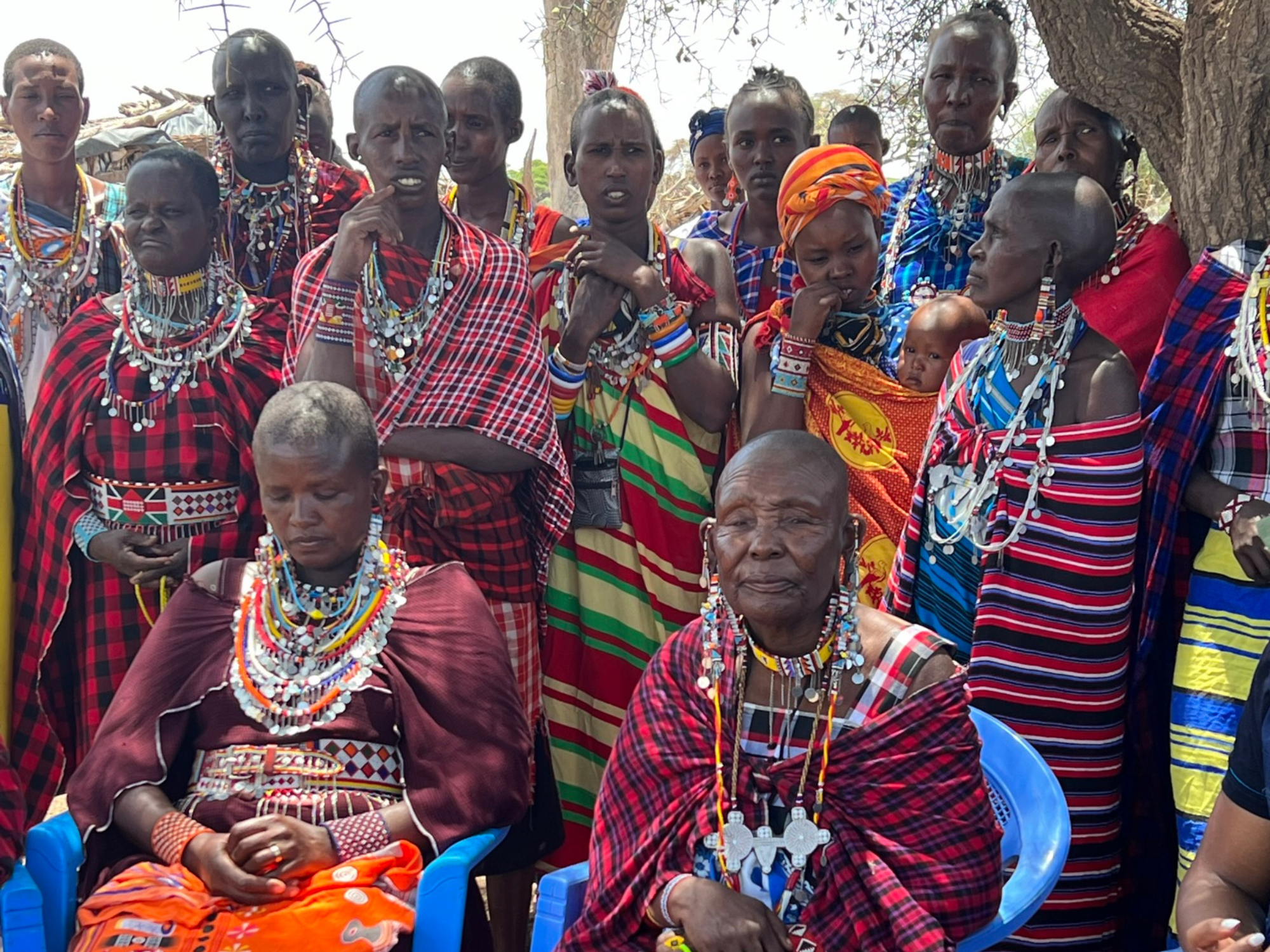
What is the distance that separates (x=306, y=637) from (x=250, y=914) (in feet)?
2.19

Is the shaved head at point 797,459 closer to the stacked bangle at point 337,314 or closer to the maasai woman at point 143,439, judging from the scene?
the stacked bangle at point 337,314

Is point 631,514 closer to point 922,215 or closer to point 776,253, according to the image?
point 776,253

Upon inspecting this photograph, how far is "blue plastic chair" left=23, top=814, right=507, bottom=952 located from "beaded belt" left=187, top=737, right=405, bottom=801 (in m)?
0.26

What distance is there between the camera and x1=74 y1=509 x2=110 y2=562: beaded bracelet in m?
4.26

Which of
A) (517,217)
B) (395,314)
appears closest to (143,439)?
(395,314)

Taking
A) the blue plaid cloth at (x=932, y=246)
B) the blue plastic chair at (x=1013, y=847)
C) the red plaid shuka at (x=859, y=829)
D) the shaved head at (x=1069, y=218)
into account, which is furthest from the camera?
the blue plaid cloth at (x=932, y=246)

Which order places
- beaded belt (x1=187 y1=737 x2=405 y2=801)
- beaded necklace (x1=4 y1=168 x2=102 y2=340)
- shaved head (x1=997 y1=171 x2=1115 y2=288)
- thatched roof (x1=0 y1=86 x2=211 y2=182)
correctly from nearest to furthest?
beaded belt (x1=187 y1=737 x2=405 y2=801)
shaved head (x1=997 y1=171 x2=1115 y2=288)
beaded necklace (x1=4 y1=168 x2=102 y2=340)
thatched roof (x1=0 y1=86 x2=211 y2=182)

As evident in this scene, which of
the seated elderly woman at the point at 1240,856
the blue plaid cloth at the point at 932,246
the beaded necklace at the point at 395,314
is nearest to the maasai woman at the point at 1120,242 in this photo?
the blue plaid cloth at the point at 932,246

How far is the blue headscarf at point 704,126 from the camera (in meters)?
6.38

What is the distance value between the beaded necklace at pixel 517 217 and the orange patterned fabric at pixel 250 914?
2348 millimetres

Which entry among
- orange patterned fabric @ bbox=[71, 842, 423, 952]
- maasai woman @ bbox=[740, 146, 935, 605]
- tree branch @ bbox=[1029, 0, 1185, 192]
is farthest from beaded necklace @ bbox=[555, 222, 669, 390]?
orange patterned fabric @ bbox=[71, 842, 423, 952]

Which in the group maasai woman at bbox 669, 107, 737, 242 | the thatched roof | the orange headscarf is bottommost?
the orange headscarf

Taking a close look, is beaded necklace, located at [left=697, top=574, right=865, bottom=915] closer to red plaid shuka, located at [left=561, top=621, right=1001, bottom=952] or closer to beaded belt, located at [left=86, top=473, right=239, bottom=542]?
red plaid shuka, located at [left=561, top=621, right=1001, bottom=952]

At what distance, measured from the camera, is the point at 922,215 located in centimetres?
478
